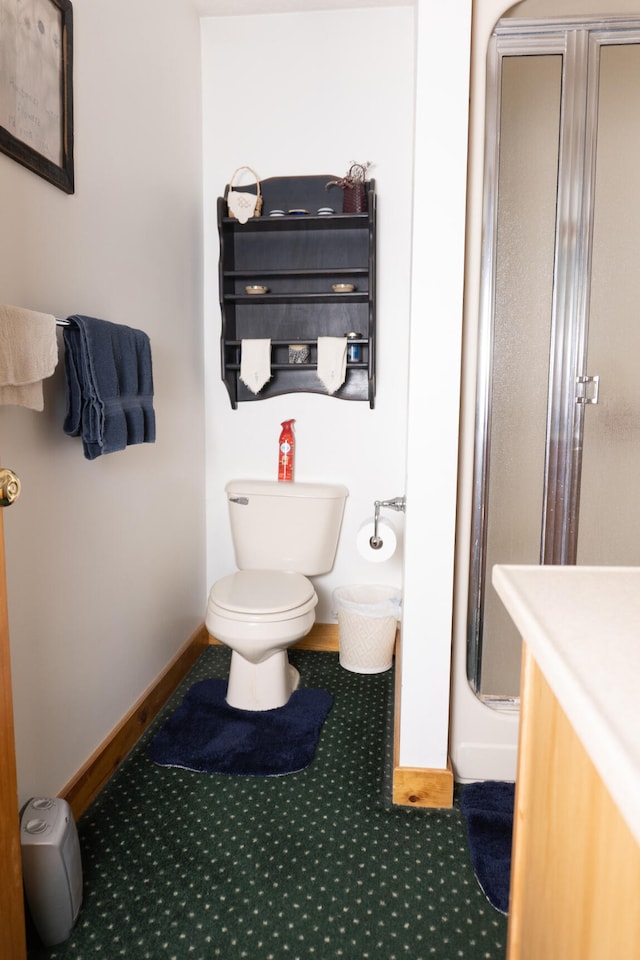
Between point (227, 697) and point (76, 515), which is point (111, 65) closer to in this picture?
point (76, 515)

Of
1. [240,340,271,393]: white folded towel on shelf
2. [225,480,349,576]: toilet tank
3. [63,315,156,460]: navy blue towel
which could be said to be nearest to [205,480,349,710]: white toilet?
[225,480,349,576]: toilet tank

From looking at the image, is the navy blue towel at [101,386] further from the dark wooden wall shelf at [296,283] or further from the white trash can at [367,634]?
the white trash can at [367,634]

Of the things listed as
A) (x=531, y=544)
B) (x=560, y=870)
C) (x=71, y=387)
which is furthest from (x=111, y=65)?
(x=560, y=870)

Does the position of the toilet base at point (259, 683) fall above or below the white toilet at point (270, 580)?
below

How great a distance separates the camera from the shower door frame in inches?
68.4

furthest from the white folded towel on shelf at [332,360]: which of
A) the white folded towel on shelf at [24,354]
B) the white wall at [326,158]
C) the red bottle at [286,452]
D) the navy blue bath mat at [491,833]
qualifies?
the navy blue bath mat at [491,833]

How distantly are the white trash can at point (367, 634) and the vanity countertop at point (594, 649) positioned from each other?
1.74m

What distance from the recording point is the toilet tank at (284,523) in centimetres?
268

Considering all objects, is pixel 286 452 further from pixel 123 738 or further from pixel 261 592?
pixel 123 738

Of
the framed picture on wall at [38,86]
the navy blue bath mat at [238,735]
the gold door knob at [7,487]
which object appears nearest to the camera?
the gold door knob at [7,487]

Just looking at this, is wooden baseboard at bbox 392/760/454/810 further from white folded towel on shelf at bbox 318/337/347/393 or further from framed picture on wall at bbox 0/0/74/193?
framed picture on wall at bbox 0/0/74/193

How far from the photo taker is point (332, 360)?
8.76ft

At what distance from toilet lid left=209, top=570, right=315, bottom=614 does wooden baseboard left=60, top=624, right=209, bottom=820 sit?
414mm

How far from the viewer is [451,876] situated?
1.55m
